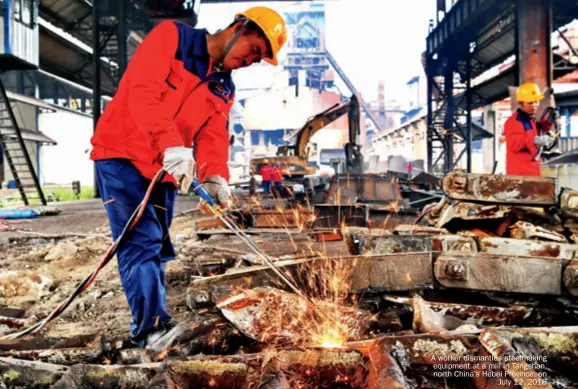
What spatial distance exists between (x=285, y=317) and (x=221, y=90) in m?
1.26

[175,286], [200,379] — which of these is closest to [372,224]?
[175,286]

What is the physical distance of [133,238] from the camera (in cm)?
206

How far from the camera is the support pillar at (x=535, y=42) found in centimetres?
1030

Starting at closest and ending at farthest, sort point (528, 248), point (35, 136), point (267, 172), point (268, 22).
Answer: point (268, 22), point (528, 248), point (267, 172), point (35, 136)

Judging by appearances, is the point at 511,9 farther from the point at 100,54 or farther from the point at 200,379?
the point at 200,379

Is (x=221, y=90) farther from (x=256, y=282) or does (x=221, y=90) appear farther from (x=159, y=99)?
(x=256, y=282)

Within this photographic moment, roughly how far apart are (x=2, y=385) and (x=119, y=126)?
3.93 ft

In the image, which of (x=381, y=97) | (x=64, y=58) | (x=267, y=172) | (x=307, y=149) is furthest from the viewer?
(x=381, y=97)

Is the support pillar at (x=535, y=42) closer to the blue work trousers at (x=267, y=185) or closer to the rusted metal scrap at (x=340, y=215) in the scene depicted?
the rusted metal scrap at (x=340, y=215)

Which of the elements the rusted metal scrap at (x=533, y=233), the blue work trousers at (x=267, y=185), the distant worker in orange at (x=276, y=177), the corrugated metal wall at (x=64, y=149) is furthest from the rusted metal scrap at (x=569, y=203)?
the corrugated metal wall at (x=64, y=149)

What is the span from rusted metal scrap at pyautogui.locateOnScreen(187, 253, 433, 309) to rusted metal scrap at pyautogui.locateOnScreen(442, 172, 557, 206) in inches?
27.9

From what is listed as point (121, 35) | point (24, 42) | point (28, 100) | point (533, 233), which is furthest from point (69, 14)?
point (533, 233)

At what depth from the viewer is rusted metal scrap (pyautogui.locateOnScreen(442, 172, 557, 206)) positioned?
263 cm

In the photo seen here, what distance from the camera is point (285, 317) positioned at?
1.92 m
